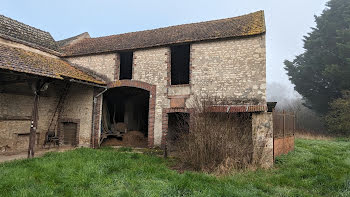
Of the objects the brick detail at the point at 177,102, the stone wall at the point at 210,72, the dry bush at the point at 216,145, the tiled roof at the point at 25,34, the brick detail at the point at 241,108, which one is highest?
the tiled roof at the point at 25,34

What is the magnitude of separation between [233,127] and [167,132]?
13.0 ft

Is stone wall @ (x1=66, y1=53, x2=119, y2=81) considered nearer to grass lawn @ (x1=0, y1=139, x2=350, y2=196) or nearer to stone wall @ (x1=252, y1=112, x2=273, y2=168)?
grass lawn @ (x1=0, y1=139, x2=350, y2=196)

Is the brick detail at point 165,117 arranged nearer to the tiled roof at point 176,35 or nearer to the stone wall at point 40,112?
the tiled roof at point 176,35

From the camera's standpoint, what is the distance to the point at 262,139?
7.61 meters

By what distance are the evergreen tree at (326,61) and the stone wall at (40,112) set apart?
67.7 ft

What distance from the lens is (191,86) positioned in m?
10.0

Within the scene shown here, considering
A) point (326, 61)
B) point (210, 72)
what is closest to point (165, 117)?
point (210, 72)

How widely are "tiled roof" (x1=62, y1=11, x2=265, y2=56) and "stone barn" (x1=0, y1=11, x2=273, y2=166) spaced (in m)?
0.05

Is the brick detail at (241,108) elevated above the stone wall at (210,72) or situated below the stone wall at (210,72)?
below

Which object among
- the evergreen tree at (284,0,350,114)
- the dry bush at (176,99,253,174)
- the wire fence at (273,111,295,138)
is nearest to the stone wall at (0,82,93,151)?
the dry bush at (176,99,253,174)

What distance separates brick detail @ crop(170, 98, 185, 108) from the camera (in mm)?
10086

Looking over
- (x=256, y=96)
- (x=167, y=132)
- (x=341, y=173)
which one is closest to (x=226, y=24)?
(x=256, y=96)

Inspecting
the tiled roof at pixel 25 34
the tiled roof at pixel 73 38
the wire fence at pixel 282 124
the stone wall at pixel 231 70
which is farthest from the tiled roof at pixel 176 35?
the wire fence at pixel 282 124

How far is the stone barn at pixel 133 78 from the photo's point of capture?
8.77m
